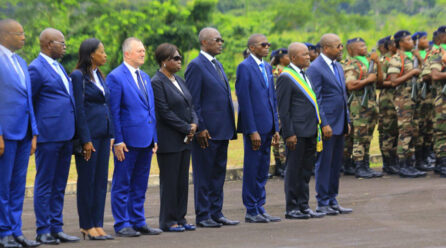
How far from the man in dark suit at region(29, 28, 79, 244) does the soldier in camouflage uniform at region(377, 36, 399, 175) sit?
7.33 m

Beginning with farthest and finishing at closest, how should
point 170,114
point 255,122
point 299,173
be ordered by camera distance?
1. point 299,173
2. point 255,122
3. point 170,114

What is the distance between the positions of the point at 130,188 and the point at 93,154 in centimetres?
70

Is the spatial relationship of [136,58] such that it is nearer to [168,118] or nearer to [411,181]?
[168,118]

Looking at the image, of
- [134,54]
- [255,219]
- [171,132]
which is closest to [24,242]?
[171,132]

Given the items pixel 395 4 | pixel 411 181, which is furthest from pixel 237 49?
pixel 395 4

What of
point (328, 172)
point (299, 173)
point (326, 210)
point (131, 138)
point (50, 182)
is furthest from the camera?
point (328, 172)

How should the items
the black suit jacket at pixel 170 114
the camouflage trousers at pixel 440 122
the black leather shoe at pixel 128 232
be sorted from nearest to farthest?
the black leather shoe at pixel 128 232 → the black suit jacket at pixel 170 114 → the camouflage trousers at pixel 440 122

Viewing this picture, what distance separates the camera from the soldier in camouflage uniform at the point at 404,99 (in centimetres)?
1415

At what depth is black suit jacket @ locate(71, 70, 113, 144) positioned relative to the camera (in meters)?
8.37

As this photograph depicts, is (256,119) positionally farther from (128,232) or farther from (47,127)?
(47,127)

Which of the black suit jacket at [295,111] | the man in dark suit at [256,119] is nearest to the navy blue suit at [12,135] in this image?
the man in dark suit at [256,119]

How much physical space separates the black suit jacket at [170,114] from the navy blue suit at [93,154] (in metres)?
0.69

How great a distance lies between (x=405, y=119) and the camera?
14.2 metres

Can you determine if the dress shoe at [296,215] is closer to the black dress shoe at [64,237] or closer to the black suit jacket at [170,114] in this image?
the black suit jacket at [170,114]
